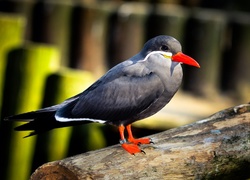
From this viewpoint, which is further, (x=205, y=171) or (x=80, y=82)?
(x=80, y=82)

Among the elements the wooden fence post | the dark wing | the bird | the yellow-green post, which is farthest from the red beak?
the yellow-green post

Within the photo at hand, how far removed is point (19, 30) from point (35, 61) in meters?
0.89

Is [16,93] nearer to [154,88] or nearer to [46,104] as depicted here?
[46,104]

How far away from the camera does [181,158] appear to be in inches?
230

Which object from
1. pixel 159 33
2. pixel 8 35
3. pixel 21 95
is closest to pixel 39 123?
pixel 21 95

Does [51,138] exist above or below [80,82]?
below

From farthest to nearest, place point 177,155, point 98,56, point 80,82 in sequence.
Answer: point 98,56, point 80,82, point 177,155

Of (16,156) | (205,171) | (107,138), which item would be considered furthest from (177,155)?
(16,156)

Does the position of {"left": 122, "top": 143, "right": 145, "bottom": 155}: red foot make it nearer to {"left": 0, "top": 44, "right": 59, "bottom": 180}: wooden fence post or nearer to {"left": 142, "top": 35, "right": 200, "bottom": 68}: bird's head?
{"left": 142, "top": 35, "right": 200, "bottom": 68}: bird's head

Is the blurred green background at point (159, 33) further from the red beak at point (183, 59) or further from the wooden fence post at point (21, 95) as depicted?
the red beak at point (183, 59)

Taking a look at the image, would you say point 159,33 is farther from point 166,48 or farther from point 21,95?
point 166,48

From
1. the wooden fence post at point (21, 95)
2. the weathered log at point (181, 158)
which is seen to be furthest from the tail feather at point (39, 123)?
the wooden fence post at point (21, 95)

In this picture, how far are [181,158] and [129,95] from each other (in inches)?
22.7

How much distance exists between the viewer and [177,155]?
5.84 metres
